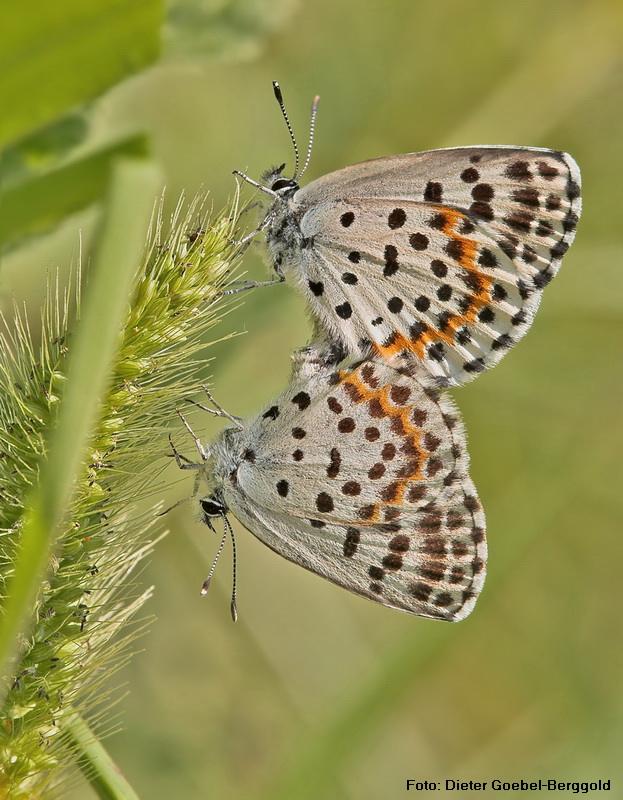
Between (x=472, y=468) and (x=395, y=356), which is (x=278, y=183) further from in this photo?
(x=472, y=468)

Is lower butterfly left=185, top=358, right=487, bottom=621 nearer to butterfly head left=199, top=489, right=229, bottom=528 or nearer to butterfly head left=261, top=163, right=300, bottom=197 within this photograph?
butterfly head left=199, top=489, right=229, bottom=528

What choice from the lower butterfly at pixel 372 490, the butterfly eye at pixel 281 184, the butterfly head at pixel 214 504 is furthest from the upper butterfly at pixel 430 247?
the butterfly head at pixel 214 504

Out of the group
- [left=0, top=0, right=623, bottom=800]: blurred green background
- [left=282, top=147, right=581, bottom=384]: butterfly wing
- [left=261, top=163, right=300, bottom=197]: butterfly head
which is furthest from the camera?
[left=0, top=0, right=623, bottom=800]: blurred green background

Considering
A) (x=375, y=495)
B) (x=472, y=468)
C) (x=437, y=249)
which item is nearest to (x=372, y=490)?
(x=375, y=495)

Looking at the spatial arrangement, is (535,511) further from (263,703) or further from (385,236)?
(263,703)

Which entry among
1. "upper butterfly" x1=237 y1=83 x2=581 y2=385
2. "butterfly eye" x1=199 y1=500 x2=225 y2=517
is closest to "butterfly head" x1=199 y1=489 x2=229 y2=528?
"butterfly eye" x1=199 y1=500 x2=225 y2=517

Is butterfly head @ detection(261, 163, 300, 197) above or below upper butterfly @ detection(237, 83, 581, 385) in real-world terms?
above

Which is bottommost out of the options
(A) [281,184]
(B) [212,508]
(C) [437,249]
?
(B) [212,508]
